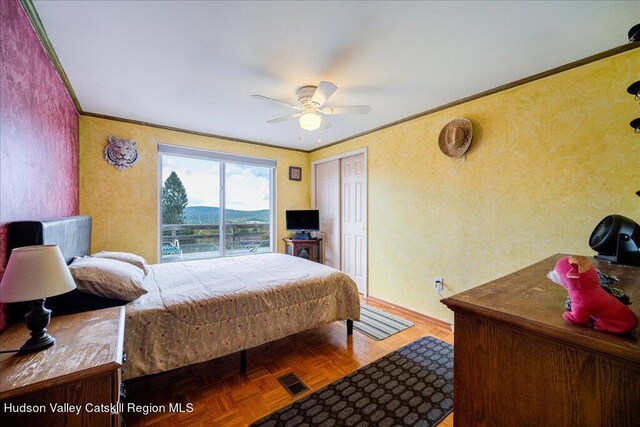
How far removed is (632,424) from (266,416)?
1.70 meters

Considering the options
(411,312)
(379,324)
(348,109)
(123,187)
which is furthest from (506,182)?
(123,187)

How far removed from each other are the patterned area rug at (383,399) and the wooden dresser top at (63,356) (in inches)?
41.1

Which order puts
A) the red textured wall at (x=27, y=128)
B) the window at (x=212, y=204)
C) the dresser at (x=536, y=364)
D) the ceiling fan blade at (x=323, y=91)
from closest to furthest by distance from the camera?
the dresser at (x=536, y=364), the red textured wall at (x=27, y=128), the ceiling fan blade at (x=323, y=91), the window at (x=212, y=204)

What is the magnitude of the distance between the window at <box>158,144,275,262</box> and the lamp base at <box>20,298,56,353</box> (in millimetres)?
2713

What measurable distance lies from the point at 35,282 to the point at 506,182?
3.26 m

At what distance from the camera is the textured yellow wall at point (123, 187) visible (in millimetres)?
3074

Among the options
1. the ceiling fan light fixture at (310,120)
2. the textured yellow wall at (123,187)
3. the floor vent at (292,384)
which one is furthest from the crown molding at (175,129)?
the floor vent at (292,384)

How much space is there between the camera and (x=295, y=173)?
4777 mm

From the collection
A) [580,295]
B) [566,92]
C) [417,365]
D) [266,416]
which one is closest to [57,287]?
[266,416]

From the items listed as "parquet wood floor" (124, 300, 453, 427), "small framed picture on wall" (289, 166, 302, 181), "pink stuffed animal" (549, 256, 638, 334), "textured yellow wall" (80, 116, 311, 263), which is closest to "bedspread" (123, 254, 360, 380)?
"parquet wood floor" (124, 300, 453, 427)

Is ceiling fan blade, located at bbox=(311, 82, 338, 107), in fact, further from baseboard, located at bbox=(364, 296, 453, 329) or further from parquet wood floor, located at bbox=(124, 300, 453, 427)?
baseboard, located at bbox=(364, 296, 453, 329)

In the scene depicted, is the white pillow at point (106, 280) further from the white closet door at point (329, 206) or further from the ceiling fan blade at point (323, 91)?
the white closet door at point (329, 206)

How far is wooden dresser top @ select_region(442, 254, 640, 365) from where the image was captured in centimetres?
67

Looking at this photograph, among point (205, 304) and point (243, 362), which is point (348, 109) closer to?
point (205, 304)
